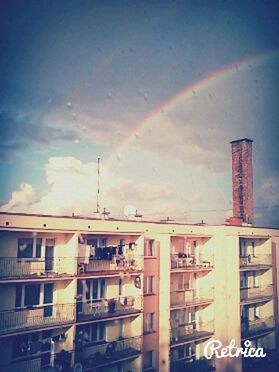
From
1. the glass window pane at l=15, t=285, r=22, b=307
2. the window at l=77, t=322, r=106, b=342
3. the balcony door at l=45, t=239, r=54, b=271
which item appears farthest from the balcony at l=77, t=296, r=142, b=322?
the glass window pane at l=15, t=285, r=22, b=307

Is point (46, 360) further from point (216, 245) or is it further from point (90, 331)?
point (216, 245)

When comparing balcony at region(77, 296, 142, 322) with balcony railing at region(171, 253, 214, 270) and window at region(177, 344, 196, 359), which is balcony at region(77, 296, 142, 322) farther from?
window at region(177, 344, 196, 359)

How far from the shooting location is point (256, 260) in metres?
8.12

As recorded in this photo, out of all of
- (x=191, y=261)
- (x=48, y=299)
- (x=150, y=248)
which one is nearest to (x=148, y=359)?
(x=150, y=248)

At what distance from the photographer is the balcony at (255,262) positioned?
7.62 m

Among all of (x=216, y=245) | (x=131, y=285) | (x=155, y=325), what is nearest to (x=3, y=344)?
(x=131, y=285)

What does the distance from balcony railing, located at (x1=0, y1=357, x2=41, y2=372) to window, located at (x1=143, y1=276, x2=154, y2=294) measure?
7.00 ft

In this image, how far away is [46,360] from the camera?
4.72m

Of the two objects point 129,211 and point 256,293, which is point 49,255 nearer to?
point 129,211

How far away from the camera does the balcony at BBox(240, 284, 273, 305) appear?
751 centimetres

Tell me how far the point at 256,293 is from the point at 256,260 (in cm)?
73

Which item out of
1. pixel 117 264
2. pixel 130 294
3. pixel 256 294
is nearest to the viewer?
pixel 117 264

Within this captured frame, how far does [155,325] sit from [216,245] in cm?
206

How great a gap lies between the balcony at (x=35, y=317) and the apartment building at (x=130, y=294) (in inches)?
0.5
